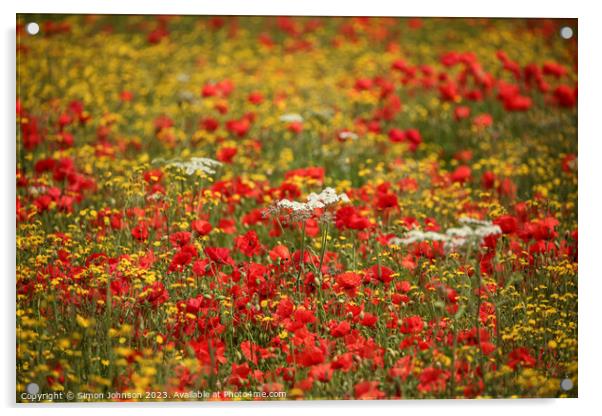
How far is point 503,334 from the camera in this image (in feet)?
11.9

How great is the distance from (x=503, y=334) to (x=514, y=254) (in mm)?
386

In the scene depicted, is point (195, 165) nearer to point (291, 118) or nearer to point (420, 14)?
point (291, 118)

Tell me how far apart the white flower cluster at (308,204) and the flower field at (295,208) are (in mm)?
11

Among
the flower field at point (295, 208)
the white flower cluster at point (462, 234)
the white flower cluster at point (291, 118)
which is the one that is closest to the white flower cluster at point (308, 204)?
the flower field at point (295, 208)

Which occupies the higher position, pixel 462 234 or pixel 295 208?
pixel 295 208

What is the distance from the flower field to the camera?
3.53 metres

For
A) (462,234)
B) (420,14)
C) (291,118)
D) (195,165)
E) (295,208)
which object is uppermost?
(420,14)

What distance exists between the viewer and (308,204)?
3.74 m

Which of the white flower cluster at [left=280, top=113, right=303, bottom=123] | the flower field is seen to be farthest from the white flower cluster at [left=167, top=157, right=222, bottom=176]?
the white flower cluster at [left=280, top=113, right=303, bottom=123]

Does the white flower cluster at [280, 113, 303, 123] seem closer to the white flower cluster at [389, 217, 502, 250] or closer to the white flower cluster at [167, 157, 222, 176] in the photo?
the white flower cluster at [167, 157, 222, 176]

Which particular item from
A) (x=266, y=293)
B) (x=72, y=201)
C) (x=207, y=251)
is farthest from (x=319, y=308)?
(x=72, y=201)

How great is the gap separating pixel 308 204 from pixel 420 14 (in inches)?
40.8

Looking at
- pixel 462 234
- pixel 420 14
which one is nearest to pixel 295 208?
pixel 462 234
